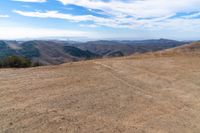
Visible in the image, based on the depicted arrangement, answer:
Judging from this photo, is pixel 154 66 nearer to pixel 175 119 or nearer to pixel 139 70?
pixel 139 70

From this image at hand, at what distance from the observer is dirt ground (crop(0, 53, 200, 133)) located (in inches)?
304

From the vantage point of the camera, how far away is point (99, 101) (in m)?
10.1

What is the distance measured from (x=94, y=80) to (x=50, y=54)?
179 meters

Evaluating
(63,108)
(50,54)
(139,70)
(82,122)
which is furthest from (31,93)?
(50,54)

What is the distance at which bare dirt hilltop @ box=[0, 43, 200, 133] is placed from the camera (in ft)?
25.4

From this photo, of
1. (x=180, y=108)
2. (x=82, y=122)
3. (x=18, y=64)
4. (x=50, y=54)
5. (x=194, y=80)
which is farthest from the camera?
(x=50, y=54)

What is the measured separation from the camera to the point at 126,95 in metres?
11.1

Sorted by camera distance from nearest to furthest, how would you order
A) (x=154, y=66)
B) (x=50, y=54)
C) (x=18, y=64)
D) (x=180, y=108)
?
(x=180, y=108)
(x=154, y=66)
(x=18, y=64)
(x=50, y=54)

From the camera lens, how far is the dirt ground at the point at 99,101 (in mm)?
7730

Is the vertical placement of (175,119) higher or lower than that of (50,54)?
higher

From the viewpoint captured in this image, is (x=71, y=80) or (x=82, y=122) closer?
(x=82, y=122)

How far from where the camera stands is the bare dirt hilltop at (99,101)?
773cm

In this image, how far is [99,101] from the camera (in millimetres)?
10086

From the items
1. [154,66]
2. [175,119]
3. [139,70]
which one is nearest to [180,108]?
[175,119]
